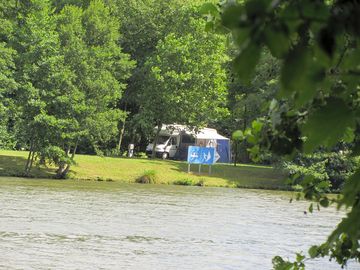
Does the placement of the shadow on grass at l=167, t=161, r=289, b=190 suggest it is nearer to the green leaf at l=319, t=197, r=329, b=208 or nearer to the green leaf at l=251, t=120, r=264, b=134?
the green leaf at l=319, t=197, r=329, b=208

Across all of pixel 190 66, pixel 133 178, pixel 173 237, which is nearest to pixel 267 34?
pixel 173 237

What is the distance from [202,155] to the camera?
48531 mm

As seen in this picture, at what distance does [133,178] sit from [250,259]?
86.1ft

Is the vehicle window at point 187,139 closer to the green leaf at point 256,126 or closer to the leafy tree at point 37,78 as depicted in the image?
the leafy tree at point 37,78

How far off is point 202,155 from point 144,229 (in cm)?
2769

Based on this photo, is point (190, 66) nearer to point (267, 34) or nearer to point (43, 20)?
point (43, 20)

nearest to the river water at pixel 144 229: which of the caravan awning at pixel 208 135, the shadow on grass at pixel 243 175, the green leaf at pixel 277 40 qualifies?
the shadow on grass at pixel 243 175

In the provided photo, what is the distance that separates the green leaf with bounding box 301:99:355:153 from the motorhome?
177ft

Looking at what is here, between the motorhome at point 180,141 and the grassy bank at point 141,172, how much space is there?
7983mm

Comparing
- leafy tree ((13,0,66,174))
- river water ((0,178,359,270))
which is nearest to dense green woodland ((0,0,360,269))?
leafy tree ((13,0,66,174))

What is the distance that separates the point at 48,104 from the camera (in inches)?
1658

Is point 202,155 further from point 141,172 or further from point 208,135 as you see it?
point 208,135

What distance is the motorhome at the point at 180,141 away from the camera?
57.6 metres

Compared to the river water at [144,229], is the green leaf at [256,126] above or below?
above
